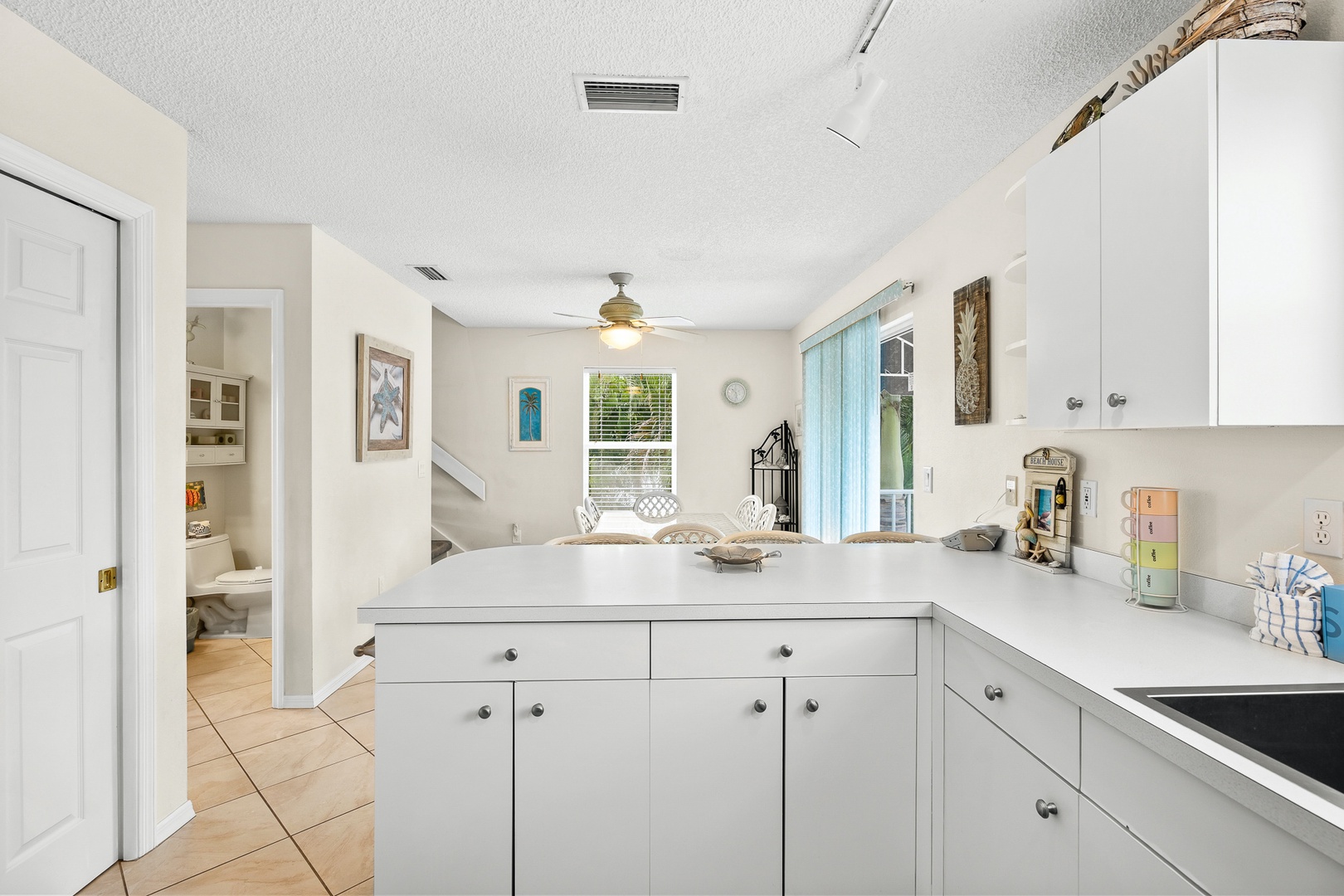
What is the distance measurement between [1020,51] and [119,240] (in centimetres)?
273

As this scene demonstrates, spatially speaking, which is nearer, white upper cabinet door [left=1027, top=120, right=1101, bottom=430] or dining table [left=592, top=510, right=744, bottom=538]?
white upper cabinet door [left=1027, top=120, right=1101, bottom=430]

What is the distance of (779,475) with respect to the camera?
20.4 feet

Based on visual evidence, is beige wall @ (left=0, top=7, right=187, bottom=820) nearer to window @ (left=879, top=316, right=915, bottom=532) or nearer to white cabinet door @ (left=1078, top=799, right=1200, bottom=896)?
white cabinet door @ (left=1078, top=799, right=1200, bottom=896)

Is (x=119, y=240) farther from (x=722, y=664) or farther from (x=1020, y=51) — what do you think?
(x=1020, y=51)

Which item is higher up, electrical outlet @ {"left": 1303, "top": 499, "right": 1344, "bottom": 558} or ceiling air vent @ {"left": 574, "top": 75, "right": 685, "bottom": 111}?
ceiling air vent @ {"left": 574, "top": 75, "right": 685, "bottom": 111}

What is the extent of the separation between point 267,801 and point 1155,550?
2.99m

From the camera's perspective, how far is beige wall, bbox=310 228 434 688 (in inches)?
129

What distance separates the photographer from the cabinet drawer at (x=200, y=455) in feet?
13.3

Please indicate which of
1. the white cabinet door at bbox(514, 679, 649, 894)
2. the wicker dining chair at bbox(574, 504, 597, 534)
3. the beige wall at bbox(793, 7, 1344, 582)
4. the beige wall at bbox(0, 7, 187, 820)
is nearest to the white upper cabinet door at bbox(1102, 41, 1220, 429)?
the beige wall at bbox(793, 7, 1344, 582)

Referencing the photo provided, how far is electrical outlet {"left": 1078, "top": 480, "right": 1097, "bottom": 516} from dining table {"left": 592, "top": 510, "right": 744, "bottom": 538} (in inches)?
95.7

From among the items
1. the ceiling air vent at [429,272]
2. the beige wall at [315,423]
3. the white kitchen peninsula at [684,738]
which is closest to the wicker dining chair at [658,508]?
the beige wall at [315,423]

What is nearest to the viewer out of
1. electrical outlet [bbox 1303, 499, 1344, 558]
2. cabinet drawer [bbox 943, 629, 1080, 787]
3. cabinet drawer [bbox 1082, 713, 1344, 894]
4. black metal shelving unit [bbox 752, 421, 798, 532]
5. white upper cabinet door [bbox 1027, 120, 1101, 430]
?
cabinet drawer [bbox 1082, 713, 1344, 894]

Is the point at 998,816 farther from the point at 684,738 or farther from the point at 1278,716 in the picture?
the point at 684,738

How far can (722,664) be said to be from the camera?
1.61 metres
